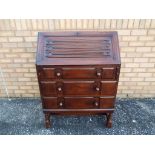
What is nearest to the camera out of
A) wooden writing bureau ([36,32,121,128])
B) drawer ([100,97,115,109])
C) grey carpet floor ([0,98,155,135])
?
wooden writing bureau ([36,32,121,128])

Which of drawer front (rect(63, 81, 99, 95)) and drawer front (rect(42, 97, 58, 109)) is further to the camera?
drawer front (rect(42, 97, 58, 109))

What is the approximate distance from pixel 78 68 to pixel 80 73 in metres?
0.08

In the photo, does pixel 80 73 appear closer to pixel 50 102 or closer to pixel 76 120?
pixel 50 102

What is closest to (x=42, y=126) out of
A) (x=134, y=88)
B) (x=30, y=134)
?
(x=30, y=134)

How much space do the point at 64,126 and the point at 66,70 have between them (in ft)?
3.80

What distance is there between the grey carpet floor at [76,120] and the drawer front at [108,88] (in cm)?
76

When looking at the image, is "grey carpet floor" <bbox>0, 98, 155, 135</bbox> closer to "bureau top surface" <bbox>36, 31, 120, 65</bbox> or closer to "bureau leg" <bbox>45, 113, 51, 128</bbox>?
"bureau leg" <bbox>45, 113, 51, 128</bbox>

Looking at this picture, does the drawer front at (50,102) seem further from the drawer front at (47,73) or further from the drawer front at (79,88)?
the drawer front at (47,73)

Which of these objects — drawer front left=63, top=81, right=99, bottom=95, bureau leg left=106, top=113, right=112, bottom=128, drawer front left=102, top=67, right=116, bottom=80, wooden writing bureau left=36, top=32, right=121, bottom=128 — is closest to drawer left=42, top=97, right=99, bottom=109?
wooden writing bureau left=36, top=32, right=121, bottom=128

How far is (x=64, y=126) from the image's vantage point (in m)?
4.00

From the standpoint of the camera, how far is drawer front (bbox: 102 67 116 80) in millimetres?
3207

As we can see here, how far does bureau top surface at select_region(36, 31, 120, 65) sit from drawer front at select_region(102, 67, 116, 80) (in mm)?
95

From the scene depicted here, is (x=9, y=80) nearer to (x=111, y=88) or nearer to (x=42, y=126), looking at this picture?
(x=42, y=126)
